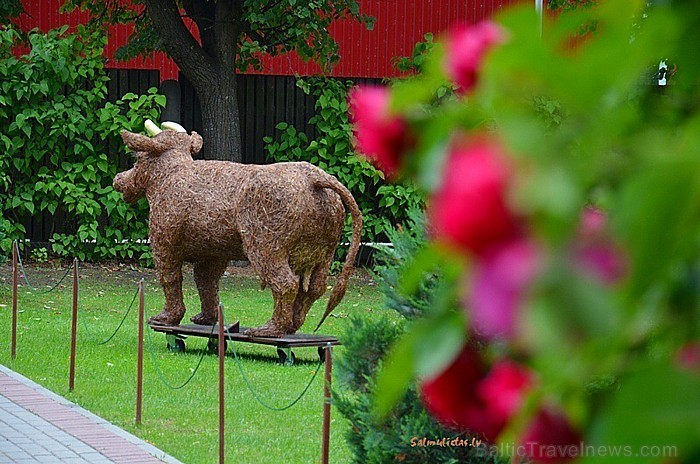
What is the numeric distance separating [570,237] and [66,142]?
18.0 meters

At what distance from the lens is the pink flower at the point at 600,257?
645 millimetres

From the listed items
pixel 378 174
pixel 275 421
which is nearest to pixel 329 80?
pixel 378 174

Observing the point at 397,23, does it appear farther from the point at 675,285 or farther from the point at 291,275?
the point at 675,285

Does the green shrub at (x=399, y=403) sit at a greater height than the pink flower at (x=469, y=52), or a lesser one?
lesser

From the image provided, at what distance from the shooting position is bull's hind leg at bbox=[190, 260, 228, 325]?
38.7ft

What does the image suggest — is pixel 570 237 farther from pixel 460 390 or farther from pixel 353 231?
pixel 353 231

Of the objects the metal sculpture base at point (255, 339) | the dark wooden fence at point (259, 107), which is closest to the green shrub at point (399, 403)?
the metal sculpture base at point (255, 339)

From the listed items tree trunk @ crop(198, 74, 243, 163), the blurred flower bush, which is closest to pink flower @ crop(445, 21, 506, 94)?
the blurred flower bush

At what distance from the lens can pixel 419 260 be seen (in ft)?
2.82

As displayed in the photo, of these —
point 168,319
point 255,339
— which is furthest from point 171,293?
point 255,339

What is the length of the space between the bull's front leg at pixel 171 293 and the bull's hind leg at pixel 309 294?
4.34ft

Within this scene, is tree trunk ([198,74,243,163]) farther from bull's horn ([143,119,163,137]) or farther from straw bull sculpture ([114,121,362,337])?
straw bull sculpture ([114,121,362,337])

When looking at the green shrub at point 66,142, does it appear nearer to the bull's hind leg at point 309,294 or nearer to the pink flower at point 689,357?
the bull's hind leg at point 309,294

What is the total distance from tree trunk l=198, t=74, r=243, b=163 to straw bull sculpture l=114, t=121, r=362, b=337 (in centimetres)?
649
